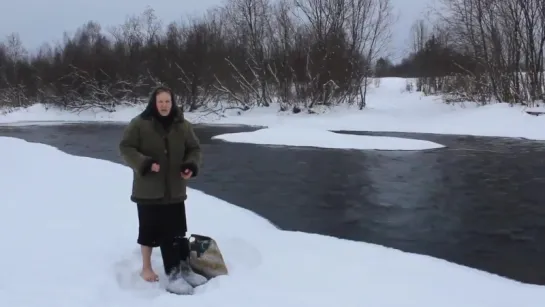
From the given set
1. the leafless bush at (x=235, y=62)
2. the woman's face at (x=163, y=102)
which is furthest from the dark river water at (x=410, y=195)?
the leafless bush at (x=235, y=62)

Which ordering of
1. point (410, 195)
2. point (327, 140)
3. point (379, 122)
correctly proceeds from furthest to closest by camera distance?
1. point (379, 122)
2. point (327, 140)
3. point (410, 195)

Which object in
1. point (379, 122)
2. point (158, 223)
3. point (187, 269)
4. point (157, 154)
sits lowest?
point (379, 122)

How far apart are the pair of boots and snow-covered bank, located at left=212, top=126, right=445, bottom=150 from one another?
14192mm

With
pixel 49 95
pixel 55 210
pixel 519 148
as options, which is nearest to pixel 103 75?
pixel 49 95

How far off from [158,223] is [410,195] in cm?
662

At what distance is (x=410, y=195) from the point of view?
33.5ft

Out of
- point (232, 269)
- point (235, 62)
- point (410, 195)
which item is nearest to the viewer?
point (232, 269)

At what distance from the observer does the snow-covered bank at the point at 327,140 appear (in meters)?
18.7

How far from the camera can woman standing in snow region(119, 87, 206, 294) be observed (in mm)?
4473

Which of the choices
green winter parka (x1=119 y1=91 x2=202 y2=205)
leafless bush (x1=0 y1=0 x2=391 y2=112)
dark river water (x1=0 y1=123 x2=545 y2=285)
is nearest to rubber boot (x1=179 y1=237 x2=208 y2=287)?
green winter parka (x1=119 y1=91 x2=202 y2=205)

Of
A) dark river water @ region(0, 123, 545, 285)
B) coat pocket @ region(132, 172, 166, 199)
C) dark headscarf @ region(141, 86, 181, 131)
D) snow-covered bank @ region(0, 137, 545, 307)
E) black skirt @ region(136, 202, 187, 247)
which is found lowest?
dark river water @ region(0, 123, 545, 285)

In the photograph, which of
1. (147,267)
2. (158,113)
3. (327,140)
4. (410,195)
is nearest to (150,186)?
(158,113)

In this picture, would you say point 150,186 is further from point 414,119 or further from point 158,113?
point 414,119

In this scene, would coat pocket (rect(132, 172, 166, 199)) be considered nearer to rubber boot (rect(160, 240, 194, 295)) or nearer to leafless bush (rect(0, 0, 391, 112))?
rubber boot (rect(160, 240, 194, 295))
